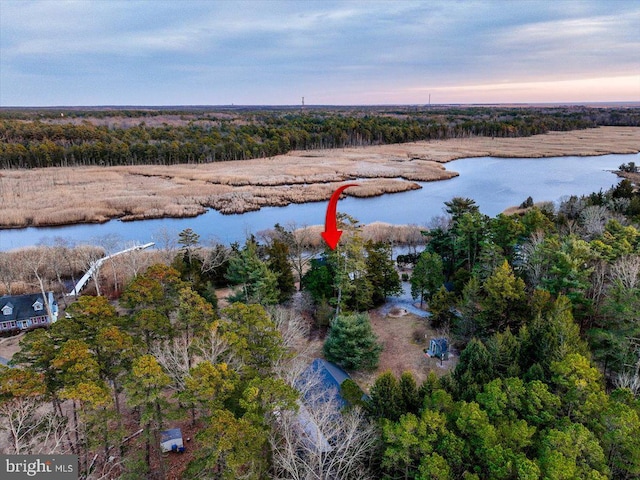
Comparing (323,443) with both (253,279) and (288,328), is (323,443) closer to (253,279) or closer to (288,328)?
(288,328)

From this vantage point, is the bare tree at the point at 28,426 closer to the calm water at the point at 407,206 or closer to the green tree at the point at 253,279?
the green tree at the point at 253,279

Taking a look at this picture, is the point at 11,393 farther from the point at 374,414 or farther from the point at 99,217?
the point at 99,217

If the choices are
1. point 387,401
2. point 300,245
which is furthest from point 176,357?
point 300,245

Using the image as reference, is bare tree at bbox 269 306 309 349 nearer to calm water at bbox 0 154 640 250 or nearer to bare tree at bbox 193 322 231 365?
bare tree at bbox 193 322 231 365

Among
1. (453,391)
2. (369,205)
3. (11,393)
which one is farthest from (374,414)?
(369,205)

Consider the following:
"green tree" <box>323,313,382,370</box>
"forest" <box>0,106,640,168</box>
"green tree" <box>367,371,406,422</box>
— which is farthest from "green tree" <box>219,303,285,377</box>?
"forest" <box>0,106,640,168</box>
